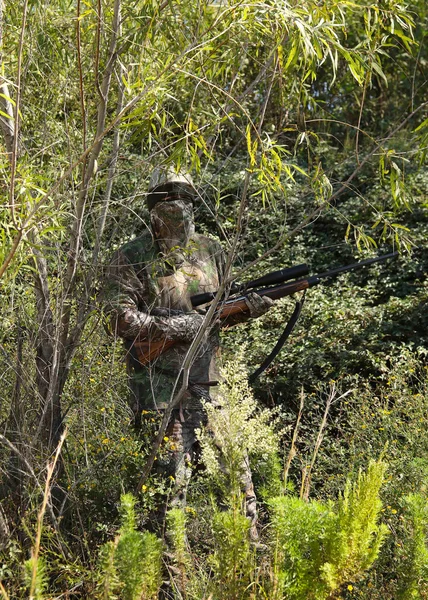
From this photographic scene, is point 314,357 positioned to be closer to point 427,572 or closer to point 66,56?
point 66,56

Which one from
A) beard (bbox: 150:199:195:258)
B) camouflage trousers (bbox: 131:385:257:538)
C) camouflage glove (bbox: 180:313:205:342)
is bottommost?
camouflage trousers (bbox: 131:385:257:538)

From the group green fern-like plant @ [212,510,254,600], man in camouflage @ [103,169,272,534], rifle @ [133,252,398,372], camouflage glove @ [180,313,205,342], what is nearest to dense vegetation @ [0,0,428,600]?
green fern-like plant @ [212,510,254,600]

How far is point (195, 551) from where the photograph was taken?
13.8 ft

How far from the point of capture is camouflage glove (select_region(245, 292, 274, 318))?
4566 mm

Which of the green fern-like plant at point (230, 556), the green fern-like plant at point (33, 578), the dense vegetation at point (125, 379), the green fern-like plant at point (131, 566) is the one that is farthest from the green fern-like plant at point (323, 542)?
the green fern-like plant at point (33, 578)

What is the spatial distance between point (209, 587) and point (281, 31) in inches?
93.0

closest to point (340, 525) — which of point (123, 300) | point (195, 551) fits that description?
point (195, 551)

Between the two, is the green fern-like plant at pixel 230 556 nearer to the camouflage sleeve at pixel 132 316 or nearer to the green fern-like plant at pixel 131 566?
the green fern-like plant at pixel 131 566

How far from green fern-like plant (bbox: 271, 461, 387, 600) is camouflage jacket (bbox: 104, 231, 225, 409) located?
3.95 ft

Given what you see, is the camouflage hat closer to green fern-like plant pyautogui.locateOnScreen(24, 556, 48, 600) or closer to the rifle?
the rifle

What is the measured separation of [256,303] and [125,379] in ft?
2.67

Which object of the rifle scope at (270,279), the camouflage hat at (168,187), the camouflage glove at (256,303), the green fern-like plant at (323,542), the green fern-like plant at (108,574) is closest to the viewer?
the green fern-like plant at (108,574)

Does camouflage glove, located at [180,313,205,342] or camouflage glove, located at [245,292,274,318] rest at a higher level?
camouflage glove, located at [245,292,274,318]

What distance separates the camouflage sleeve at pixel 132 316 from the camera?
4273 mm
